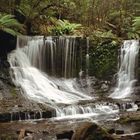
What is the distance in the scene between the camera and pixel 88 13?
953 inches

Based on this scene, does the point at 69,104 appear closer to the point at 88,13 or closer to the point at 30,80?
the point at 30,80

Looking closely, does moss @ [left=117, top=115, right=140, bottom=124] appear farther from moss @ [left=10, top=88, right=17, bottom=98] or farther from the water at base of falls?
moss @ [left=10, top=88, right=17, bottom=98]

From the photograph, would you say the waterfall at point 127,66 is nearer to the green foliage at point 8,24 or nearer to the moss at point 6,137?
the green foliage at point 8,24

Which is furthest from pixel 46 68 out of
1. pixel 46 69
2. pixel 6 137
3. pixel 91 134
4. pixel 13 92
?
pixel 91 134

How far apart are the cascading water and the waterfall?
2076 mm

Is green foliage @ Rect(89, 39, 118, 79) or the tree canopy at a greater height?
the tree canopy

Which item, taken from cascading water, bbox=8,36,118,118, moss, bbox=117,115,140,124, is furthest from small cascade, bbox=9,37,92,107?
moss, bbox=117,115,140,124

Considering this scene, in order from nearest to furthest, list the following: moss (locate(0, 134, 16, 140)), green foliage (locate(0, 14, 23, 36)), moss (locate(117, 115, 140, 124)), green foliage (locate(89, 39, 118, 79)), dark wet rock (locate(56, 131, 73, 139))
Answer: dark wet rock (locate(56, 131, 73, 139)) < moss (locate(0, 134, 16, 140)) < moss (locate(117, 115, 140, 124)) < green foliage (locate(0, 14, 23, 36)) < green foliage (locate(89, 39, 118, 79))

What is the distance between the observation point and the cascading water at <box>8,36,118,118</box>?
1827 cm

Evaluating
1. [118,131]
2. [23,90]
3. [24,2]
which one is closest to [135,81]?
[23,90]

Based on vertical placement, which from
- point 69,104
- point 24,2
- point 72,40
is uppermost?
point 24,2

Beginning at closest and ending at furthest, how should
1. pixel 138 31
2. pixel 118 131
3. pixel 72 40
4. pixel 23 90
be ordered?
pixel 118 131, pixel 23 90, pixel 72 40, pixel 138 31

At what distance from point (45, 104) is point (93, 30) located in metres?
7.89

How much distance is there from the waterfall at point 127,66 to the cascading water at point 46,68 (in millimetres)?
2076
